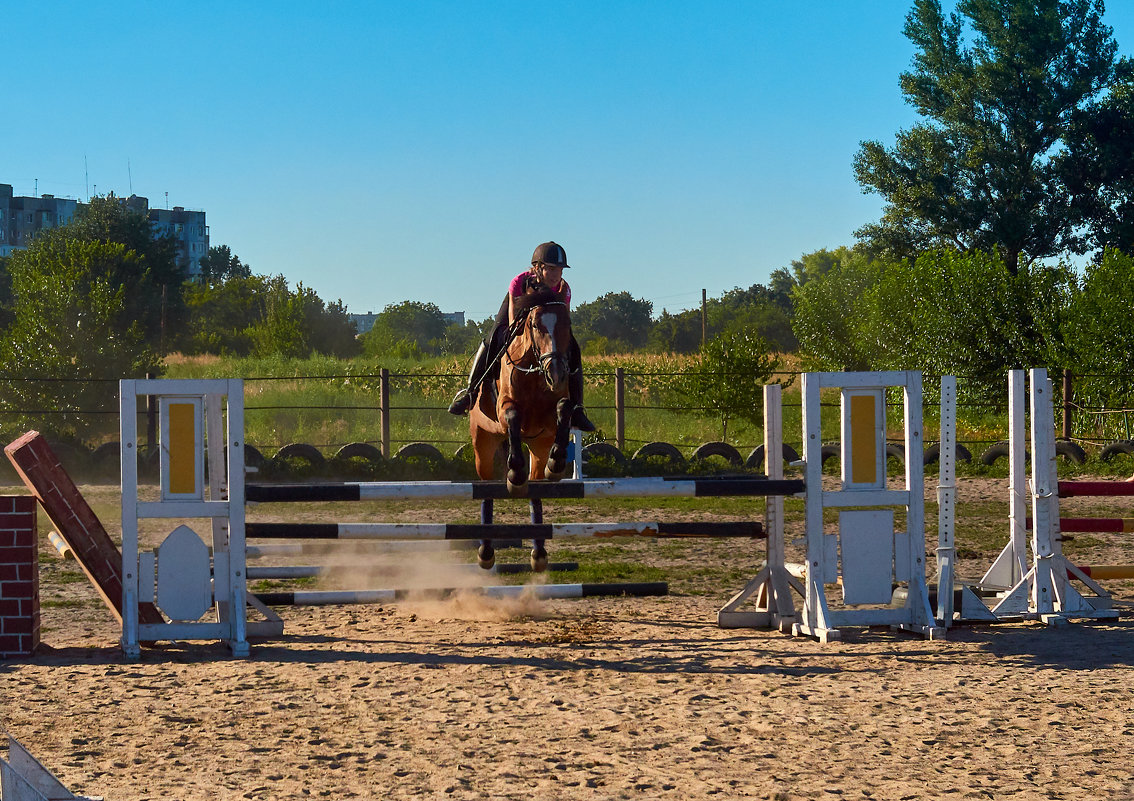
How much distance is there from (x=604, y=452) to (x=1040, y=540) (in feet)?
30.9

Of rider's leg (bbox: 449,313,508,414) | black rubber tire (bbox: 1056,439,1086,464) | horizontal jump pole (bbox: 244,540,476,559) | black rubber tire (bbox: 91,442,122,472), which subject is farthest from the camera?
black rubber tire (bbox: 91,442,122,472)

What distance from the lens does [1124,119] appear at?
1240 inches

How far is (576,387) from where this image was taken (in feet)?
21.6

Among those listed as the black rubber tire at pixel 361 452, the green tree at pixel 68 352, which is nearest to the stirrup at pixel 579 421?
the black rubber tire at pixel 361 452

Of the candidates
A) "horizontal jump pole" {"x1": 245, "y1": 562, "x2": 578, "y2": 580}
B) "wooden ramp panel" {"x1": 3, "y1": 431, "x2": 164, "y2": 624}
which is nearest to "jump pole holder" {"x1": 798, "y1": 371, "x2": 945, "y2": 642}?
"horizontal jump pole" {"x1": 245, "y1": 562, "x2": 578, "y2": 580}

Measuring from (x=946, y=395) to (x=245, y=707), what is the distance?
157 inches

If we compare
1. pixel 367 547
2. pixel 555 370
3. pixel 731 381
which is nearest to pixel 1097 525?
pixel 555 370

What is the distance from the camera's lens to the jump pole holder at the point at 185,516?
559 centimetres

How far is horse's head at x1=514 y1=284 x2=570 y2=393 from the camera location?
599cm

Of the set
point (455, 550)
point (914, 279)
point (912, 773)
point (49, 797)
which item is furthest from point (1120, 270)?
point (49, 797)

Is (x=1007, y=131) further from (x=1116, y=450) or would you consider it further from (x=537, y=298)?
(x=537, y=298)

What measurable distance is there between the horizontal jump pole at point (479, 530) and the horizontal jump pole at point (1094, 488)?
1806 mm

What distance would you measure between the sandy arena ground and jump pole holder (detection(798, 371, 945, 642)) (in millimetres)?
161

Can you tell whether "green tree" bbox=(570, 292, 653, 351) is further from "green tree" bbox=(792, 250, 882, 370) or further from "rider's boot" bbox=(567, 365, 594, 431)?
"rider's boot" bbox=(567, 365, 594, 431)
